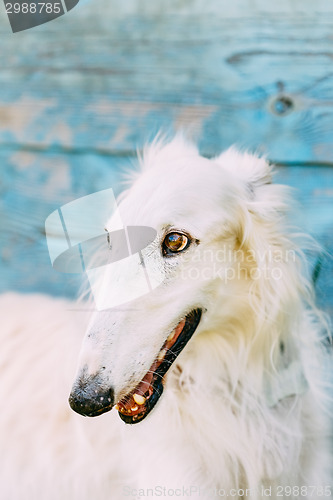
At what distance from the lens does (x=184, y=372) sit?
113cm

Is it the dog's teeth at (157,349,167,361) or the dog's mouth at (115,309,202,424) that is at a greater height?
the dog's teeth at (157,349,167,361)

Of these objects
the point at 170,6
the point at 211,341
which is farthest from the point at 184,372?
the point at 170,6

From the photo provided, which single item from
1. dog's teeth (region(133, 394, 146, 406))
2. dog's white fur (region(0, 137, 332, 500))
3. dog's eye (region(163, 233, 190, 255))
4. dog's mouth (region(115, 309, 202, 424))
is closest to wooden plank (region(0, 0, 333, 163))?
dog's white fur (region(0, 137, 332, 500))

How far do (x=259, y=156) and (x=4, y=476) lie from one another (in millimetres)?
1036

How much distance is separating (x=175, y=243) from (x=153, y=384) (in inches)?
10.5

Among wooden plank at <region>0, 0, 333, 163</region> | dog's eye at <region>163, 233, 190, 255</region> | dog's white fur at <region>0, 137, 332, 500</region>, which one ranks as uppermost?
wooden plank at <region>0, 0, 333, 163</region>

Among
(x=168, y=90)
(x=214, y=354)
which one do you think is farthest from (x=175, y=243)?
(x=168, y=90)

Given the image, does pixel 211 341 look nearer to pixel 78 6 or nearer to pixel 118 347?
pixel 118 347

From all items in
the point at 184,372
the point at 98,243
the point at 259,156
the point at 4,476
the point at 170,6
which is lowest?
the point at 4,476

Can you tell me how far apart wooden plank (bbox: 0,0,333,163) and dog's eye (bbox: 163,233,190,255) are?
16.2 inches

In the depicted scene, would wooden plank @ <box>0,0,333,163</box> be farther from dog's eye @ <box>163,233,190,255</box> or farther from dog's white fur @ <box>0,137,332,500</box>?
dog's eye @ <box>163,233,190,255</box>

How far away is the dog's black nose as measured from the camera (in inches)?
35.0

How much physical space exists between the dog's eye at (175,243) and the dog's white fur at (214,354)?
15 millimetres

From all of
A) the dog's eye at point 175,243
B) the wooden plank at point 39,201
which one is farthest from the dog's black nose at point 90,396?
the wooden plank at point 39,201
